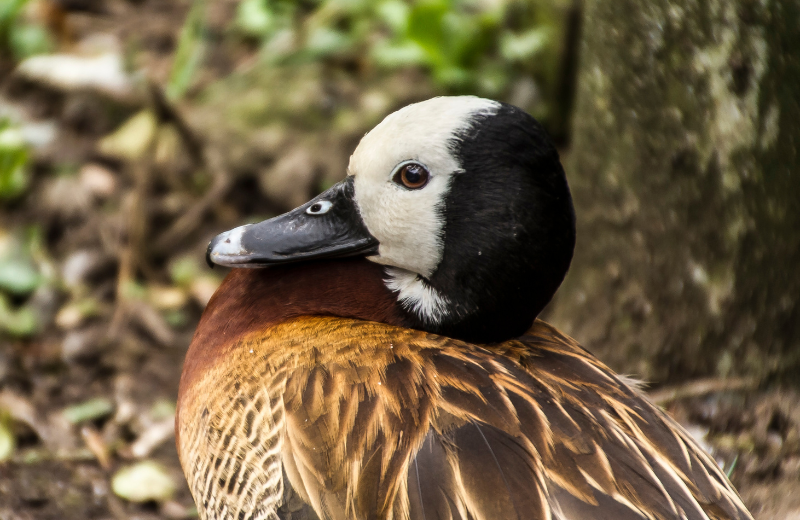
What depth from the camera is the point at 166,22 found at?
5.13 m

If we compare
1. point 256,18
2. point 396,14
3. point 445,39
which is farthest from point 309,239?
point 256,18

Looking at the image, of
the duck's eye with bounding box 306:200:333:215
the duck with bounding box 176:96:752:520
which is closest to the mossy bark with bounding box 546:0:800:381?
the duck with bounding box 176:96:752:520

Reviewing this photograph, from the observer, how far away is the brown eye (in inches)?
82.7

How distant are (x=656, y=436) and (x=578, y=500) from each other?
0.37 metres

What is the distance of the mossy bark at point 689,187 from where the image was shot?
251cm

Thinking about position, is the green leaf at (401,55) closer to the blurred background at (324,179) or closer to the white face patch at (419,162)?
the blurred background at (324,179)

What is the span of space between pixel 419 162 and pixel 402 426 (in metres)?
0.64

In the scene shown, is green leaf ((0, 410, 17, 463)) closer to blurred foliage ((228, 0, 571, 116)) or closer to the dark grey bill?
the dark grey bill

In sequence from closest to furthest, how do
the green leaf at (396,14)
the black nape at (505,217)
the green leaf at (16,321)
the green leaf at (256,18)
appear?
the black nape at (505,217) < the green leaf at (16,321) < the green leaf at (396,14) < the green leaf at (256,18)

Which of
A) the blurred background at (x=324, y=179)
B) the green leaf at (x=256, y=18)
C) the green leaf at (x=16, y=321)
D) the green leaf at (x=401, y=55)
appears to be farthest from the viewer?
the green leaf at (x=256, y=18)

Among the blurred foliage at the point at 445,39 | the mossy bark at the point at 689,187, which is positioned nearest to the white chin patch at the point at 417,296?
the mossy bark at the point at 689,187

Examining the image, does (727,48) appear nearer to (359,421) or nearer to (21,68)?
(359,421)

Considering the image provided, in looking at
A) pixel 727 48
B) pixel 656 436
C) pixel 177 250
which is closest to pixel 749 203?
pixel 727 48

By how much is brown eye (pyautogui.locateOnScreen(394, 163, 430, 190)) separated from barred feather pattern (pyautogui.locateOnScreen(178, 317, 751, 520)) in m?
0.37
